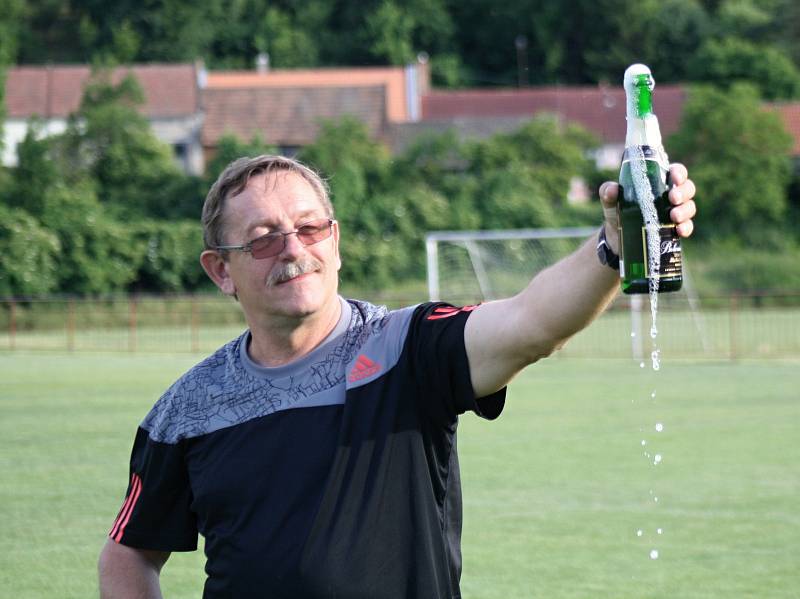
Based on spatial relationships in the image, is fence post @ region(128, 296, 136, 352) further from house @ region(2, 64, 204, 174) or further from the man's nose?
house @ region(2, 64, 204, 174)

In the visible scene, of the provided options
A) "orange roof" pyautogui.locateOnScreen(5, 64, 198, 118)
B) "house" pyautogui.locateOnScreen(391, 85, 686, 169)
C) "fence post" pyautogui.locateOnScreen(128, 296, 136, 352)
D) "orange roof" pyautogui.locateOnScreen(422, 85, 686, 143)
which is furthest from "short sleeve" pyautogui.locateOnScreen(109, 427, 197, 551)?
"orange roof" pyautogui.locateOnScreen(422, 85, 686, 143)

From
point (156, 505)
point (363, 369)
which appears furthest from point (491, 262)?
point (363, 369)

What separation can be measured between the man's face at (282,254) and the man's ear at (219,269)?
0.30 ft

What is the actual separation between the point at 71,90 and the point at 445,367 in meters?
74.1

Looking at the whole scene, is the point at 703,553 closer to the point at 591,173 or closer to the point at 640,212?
the point at 640,212

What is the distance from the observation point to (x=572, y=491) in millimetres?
11578

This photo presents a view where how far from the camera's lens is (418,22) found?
9050 cm

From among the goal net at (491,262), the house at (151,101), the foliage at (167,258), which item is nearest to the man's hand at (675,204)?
the goal net at (491,262)

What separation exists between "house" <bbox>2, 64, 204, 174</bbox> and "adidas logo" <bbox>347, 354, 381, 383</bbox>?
6814 cm

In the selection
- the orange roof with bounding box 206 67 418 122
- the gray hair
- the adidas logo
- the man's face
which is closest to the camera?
the adidas logo

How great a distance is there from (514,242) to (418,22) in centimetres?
5246

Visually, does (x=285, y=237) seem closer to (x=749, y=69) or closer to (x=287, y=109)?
(x=287, y=109)

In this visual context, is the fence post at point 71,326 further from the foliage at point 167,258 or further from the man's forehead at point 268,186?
the man's forehead at point 268,186

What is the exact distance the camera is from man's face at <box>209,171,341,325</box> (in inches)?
158
